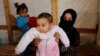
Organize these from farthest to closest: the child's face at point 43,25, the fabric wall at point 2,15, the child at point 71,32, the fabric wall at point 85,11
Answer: the fabric wall at point 2,15 → the fabric wall at point 85,11 → the child at point 71,32 → the child's face at point 43,25

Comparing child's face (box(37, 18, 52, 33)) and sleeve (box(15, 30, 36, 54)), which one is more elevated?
child's face (box(37, 18, 52, 33))

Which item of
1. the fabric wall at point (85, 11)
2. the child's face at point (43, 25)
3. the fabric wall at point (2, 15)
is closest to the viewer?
the child's face at point (43, 25)

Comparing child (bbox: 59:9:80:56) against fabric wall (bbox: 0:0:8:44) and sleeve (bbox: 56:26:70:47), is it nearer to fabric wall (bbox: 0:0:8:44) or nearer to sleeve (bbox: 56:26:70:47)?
sleeve (bbox: 56:26:70:47)

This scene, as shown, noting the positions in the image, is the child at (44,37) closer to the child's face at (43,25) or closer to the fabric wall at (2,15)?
the child's face at (43,25)

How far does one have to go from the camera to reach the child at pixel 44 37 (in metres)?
1.70

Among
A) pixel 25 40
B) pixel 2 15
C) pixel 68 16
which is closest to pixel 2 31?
pixel 2 15

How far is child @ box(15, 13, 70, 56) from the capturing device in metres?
1.70

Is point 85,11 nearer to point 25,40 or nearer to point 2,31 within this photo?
point 2,31

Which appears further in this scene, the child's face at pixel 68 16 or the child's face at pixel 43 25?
the child's face at pixel 68 16

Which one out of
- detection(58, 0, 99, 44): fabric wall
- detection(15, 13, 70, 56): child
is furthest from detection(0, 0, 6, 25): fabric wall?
detection(15, 13, 70, 56): child

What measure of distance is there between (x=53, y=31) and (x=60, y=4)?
1.47 meters

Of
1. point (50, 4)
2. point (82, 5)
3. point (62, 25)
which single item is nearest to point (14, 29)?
point (50, 4)

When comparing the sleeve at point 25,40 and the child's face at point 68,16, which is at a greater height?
the child's face at point 68,16

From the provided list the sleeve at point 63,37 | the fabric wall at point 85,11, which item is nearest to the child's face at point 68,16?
the sleeve at point 63,37
